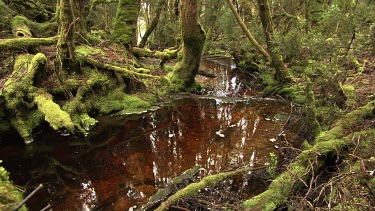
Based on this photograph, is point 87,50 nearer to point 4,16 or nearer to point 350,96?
point 4,16

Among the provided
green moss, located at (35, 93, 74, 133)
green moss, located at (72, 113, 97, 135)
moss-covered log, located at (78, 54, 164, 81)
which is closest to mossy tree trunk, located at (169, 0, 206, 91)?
moss-covered log, located at (78, 54, 164, 81)

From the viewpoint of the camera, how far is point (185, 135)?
682 cm

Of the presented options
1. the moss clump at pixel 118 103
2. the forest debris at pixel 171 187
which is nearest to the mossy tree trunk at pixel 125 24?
the moss clump at pixel 118 103

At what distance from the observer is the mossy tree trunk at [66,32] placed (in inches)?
280

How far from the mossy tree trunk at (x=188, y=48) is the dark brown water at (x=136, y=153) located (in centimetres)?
223

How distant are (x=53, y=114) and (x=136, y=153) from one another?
206 centimetres

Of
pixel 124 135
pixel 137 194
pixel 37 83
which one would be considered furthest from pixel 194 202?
pixel 37 83

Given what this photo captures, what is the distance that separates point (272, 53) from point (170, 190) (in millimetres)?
7376

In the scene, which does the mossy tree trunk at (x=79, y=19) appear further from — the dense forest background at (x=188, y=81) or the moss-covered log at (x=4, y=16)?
the moss-covered log at (x=4, y=16)

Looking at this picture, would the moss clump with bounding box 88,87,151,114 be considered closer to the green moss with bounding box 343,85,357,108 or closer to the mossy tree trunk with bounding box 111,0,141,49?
the mossy tree trunk with bounding box 111,0,141,49

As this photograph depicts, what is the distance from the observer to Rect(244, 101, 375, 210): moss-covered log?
3.57 m

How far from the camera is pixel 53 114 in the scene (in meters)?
5.97

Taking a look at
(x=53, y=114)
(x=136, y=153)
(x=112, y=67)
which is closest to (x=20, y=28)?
(x=112, y=67)

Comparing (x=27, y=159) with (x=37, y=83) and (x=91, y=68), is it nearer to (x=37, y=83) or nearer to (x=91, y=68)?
(x=37, y=83)
